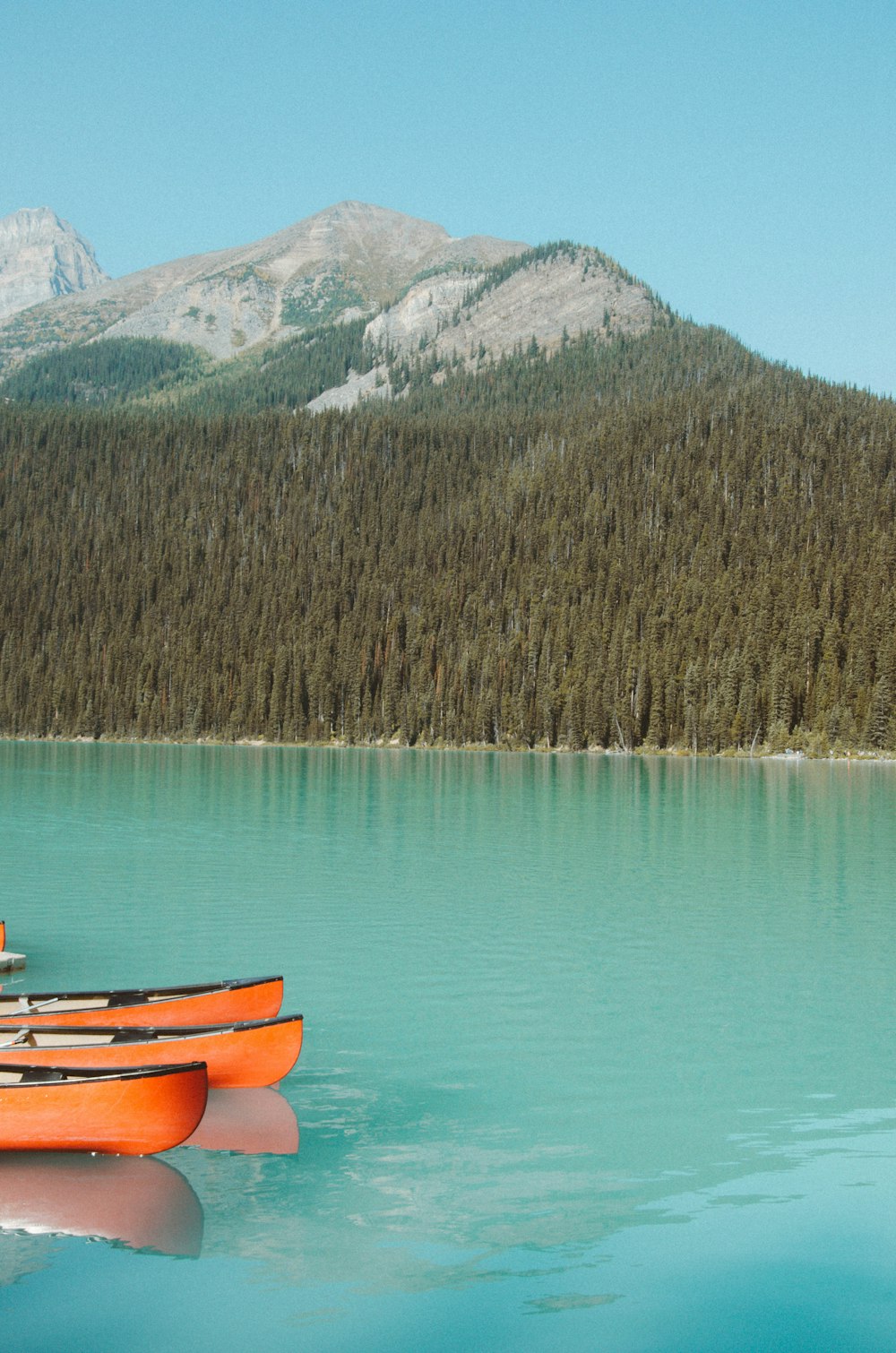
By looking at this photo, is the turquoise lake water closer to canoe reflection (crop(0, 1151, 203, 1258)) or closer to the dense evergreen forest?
canoe reflection (crop(0, 1151, 203, 1258))

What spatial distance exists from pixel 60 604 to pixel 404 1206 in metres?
183

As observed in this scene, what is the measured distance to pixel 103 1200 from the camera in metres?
11.7

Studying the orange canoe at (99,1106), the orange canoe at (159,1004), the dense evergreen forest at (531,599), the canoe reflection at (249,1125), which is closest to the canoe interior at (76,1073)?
the orange canoe at (99,1106)

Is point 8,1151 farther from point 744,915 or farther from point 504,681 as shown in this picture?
point 504,681

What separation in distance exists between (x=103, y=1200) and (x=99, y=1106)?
2.89 feet

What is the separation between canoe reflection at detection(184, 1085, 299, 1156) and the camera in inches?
516

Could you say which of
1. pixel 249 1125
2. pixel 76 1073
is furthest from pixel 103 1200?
pixel 249 1125

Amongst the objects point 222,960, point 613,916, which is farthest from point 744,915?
point 222,960

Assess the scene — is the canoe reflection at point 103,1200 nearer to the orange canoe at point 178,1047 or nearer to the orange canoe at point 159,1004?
the orange canoe at point 178,1047

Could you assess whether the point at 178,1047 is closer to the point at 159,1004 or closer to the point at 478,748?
the point at 159,1004

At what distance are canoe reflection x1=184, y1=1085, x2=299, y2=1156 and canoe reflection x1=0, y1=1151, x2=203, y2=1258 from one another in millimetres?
820

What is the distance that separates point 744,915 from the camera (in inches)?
1115

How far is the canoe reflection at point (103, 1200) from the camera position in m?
11.0

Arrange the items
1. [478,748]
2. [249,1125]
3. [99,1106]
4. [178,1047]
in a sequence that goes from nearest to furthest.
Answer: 1. [99,1106]
2. [178,1047]
3. [249,1125]
4. [478,748]
